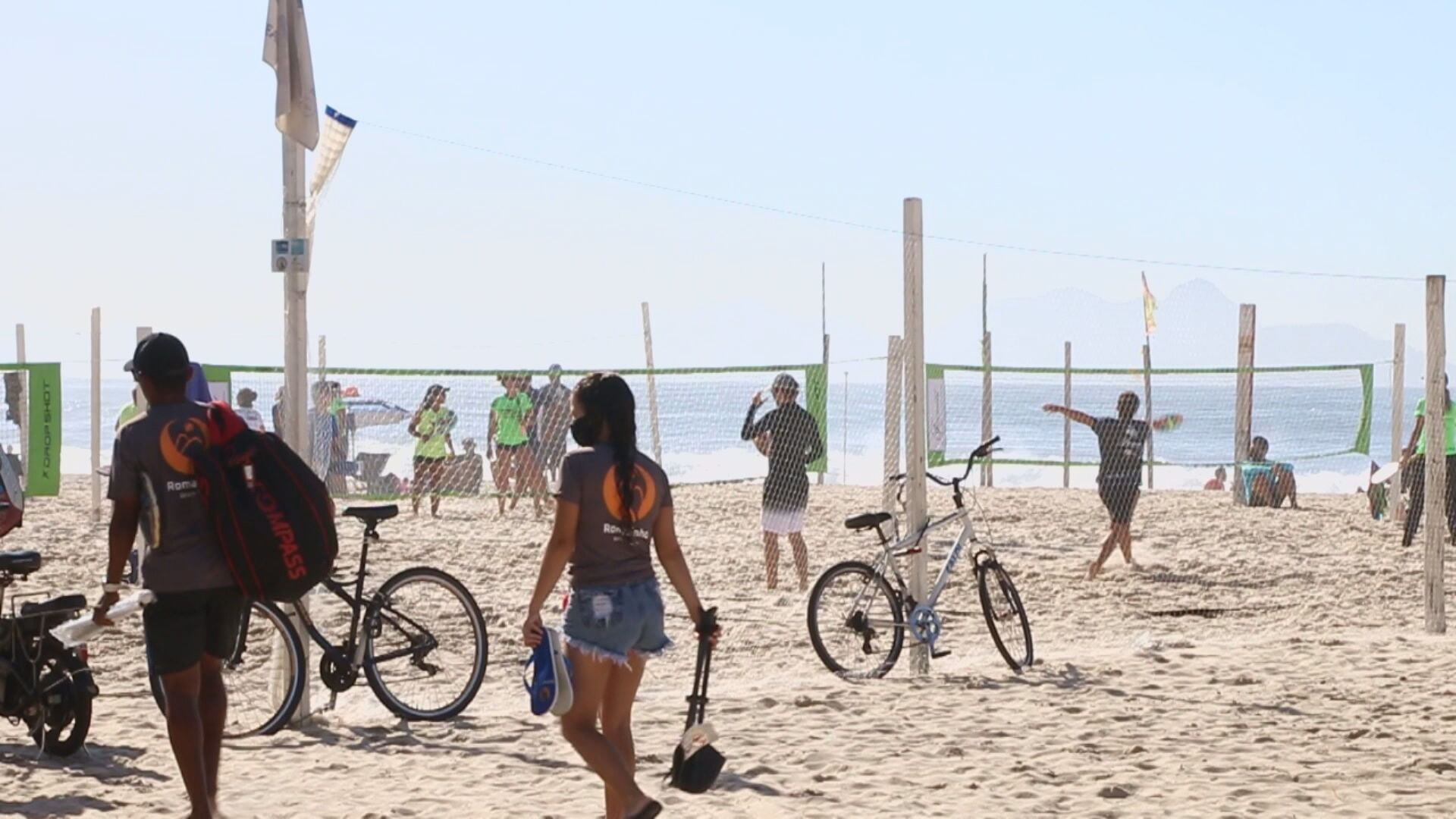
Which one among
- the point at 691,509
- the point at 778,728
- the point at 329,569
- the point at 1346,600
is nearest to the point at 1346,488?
the point at 691,509

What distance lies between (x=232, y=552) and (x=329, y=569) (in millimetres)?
318

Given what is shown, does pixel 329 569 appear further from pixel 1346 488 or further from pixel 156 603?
pixel 1346 488

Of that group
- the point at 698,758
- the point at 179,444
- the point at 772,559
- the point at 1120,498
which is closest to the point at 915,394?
the point at 772,559

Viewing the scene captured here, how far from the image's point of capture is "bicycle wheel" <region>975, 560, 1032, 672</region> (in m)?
8.95

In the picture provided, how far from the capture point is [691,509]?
18.6m

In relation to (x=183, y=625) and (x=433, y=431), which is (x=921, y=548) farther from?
(x=433, y=431)

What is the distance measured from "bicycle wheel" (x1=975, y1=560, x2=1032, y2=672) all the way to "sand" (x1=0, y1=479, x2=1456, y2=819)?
126mm

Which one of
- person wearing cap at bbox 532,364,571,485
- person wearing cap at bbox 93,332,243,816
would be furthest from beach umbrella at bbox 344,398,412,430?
person wearing cap at bbox 93,332,243,816

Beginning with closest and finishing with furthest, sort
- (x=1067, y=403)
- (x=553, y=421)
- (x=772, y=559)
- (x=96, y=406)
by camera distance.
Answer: (x=772, y=559)
(x=553, y=421)
(x=96, y=406)
(x=1067, y=403)

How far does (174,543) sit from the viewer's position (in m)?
5.26

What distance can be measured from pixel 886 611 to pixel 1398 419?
10.9m

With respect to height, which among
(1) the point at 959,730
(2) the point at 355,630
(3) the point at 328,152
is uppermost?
(3) the point at 328,152

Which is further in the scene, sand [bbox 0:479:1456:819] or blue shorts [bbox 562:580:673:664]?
sand [bbox 0:479:1456:819]

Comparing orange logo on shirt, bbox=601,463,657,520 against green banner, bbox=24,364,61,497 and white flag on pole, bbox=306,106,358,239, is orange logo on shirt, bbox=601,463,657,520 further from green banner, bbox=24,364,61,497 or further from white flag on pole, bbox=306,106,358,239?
green banner, bbox=24,364,61,497
